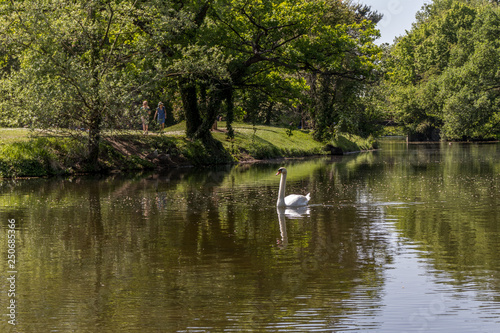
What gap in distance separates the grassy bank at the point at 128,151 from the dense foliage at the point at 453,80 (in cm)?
3944

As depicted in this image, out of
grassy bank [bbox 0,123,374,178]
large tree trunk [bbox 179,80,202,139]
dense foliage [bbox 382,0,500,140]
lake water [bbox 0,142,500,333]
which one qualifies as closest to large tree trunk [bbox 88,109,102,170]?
grassy bank [bbox 0,123,374,178]

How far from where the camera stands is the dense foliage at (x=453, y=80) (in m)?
97.1

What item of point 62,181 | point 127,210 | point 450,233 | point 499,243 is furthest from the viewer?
point 62,181

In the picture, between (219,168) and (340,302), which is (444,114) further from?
(340,302)

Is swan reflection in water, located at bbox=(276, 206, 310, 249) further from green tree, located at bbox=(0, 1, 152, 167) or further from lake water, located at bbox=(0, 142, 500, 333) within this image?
green tree, located at bbox=(0, 1, 152, 167)

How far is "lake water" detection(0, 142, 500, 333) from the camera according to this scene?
364 inches

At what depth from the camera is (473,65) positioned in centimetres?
9981

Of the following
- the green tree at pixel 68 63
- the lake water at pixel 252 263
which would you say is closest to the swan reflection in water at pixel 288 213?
the lake water at pixel 252 263

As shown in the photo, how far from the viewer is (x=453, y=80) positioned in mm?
102125

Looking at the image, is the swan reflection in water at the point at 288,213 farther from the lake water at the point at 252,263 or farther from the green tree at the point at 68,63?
the green tree at the point at 68,63

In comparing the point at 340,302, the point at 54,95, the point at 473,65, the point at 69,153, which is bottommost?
the point at 340,302

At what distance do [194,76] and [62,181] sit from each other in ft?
40.9

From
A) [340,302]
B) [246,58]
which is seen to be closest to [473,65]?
[246,58]

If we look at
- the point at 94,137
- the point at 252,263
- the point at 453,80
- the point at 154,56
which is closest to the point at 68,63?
the point at 94,137
